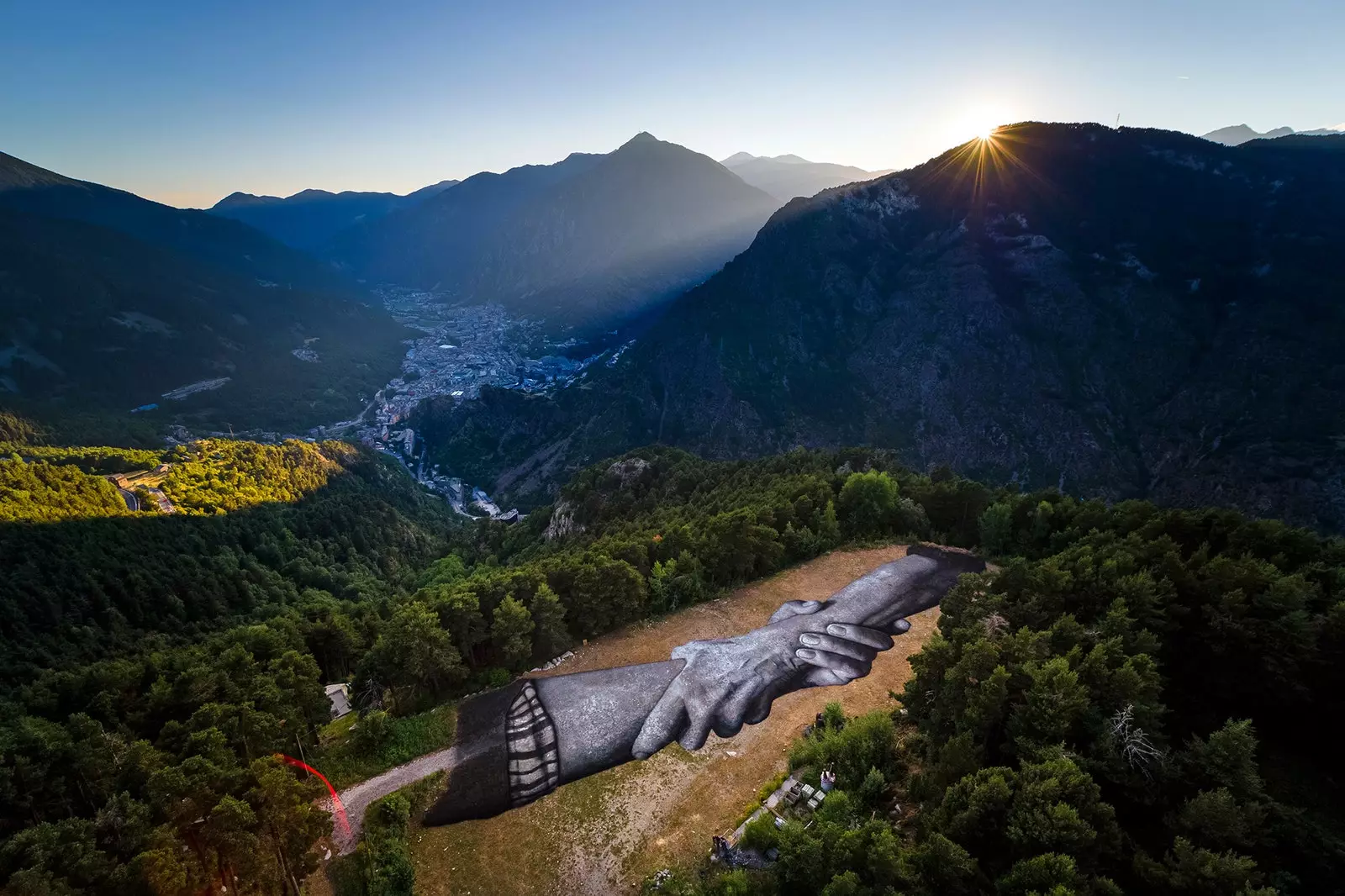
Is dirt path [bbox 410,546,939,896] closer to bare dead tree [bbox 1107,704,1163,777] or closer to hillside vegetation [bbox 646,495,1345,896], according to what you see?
hillside vegetation [bbox 646,495,1345,896]

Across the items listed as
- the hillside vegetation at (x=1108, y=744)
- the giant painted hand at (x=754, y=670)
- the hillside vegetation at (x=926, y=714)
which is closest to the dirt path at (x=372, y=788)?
the hillside vegetation at (x=926, y=714)

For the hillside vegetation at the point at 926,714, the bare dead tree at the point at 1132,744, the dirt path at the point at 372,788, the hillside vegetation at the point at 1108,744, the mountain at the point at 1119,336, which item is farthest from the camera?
the mountain at the point at 1119,336

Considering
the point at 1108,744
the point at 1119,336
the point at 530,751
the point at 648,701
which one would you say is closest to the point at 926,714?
the point at 1108,744

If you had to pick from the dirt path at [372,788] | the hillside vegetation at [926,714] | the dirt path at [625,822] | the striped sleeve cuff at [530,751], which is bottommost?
the dirt path at [625,822]

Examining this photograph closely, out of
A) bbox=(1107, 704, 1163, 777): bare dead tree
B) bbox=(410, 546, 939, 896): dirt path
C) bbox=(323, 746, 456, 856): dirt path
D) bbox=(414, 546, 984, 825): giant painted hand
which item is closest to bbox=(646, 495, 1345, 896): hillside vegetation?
bbox=(1107, 704, 1163, 777): bare dead tree

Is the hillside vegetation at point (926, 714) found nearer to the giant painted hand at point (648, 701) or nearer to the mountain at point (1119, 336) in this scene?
the giant painted hand at point (648, 701)

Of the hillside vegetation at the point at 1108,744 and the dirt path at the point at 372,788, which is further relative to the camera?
the dirt path at the point at 372,788
